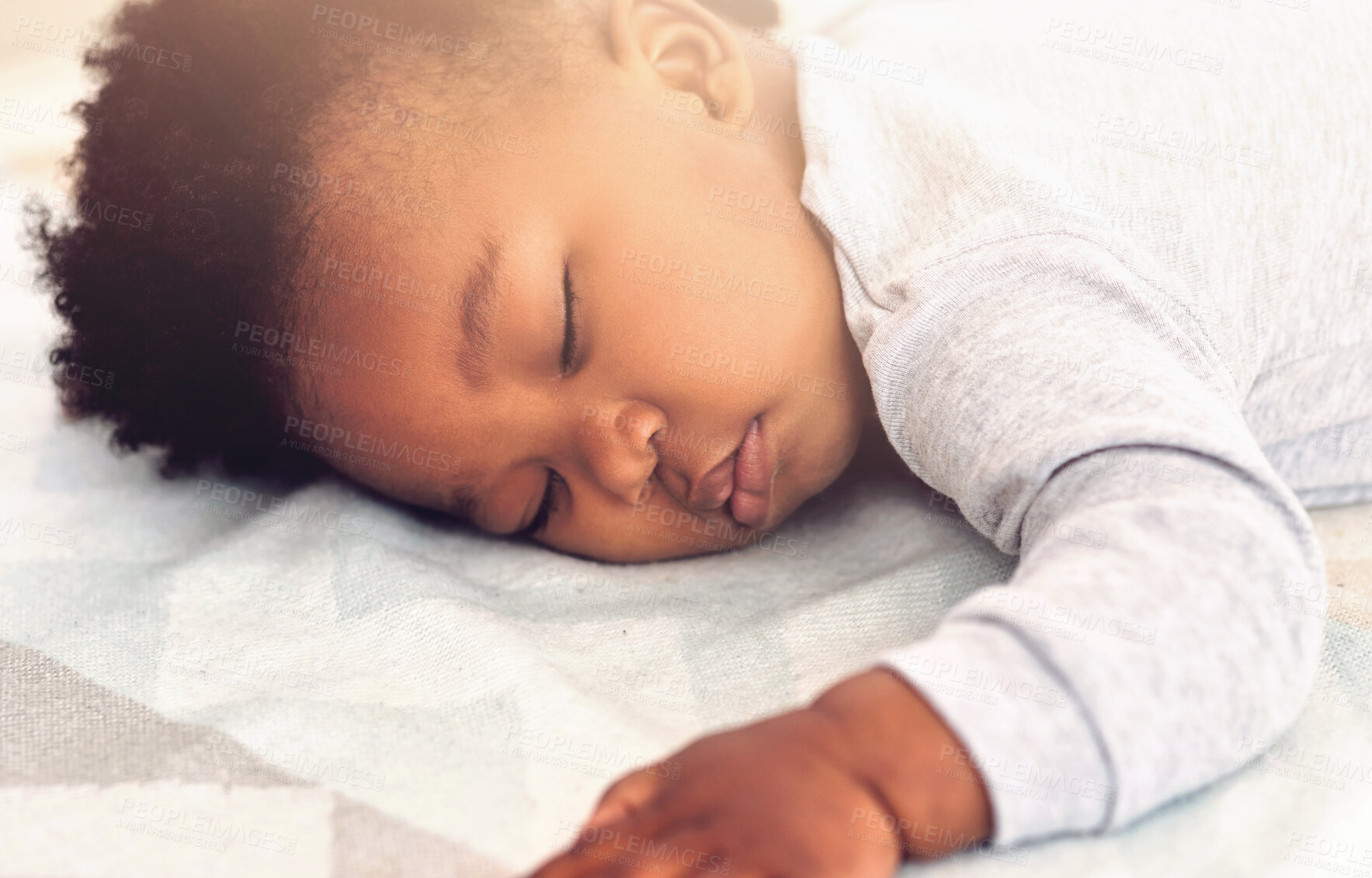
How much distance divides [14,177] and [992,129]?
120cm

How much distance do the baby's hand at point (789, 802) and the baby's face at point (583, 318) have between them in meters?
0.34

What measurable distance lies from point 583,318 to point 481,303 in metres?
0.08

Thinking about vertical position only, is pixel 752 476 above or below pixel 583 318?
below

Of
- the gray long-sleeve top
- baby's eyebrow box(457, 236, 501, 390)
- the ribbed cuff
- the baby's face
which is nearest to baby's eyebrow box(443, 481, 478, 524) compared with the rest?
the baby's face

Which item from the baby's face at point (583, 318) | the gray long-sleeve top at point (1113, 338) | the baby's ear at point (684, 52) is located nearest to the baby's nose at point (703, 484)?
the baby's face at point (583, 318)

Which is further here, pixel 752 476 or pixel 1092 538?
pixel 752 476

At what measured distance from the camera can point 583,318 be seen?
2.55 ft

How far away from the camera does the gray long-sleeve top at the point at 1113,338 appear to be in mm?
505

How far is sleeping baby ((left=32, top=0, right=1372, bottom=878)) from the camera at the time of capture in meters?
0.71

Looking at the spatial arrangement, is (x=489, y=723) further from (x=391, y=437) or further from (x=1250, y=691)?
(x=1250, y=691)

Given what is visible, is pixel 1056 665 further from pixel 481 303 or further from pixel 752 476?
pixel 481 303

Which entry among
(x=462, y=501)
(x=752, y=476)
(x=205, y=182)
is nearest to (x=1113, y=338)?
(x=752, y=476)

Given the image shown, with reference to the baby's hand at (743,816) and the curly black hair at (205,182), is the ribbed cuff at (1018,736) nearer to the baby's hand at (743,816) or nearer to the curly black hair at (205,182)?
the baby's hand at (743,816)

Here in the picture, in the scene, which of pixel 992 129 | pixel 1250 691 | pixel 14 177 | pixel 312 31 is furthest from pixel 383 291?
pixel 14 177
